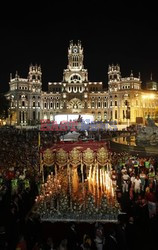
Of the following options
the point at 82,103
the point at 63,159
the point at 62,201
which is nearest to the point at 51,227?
the point at 62,201

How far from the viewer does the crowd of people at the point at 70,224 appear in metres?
7.11

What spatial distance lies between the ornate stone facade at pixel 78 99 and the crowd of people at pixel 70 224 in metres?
71.2

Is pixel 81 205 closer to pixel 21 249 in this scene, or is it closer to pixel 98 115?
pixel 21 249

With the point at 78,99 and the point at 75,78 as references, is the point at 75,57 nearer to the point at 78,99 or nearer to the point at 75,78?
the point at 75,78

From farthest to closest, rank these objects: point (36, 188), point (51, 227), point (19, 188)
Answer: point (36, 188) < point (19, 188) < point (51, 227)

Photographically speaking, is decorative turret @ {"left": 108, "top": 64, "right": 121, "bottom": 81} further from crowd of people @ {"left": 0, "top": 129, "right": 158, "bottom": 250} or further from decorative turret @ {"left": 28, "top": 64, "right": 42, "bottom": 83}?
crowd of people @ {"left": 0, "top": 129, "right": 158, "bottom": 250}

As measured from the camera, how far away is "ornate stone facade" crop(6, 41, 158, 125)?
85.3 metres

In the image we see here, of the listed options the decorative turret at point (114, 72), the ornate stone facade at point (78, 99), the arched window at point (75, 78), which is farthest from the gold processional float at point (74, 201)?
the decorative turret at point (114, 72)

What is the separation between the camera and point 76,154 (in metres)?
9.44

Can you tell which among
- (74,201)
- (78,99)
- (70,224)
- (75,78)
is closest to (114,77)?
(75,78)

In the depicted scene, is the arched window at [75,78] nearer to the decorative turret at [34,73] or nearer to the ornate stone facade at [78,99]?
the ornate stone facade at [78,99]

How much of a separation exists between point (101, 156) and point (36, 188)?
190 inches

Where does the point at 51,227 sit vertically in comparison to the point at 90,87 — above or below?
below

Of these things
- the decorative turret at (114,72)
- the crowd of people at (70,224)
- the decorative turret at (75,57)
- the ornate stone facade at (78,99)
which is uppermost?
the decorative turret at (75,57)
